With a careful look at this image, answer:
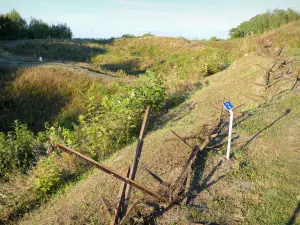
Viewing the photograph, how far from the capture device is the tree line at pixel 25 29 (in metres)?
32.0

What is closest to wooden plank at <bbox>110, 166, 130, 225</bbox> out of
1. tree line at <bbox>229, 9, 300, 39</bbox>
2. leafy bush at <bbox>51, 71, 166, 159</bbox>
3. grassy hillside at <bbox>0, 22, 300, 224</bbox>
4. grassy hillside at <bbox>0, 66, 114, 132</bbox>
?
grassy hillside at <bbox>0, 22, 300, 224</bbox>

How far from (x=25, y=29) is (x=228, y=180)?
37.2m

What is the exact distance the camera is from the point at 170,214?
383cm

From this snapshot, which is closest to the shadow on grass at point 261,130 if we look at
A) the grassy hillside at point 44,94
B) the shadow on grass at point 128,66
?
the grassy hillside at point 44,94

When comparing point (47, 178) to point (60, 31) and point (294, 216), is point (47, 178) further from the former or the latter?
point (60, 31)

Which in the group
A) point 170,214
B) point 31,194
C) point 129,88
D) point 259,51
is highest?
point 259,51

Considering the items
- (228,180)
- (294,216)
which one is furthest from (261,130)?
(294,216)

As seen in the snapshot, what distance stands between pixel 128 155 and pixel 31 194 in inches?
73.9

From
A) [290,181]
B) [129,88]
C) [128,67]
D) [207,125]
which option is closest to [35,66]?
[129,88]

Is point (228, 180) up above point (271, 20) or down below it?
below

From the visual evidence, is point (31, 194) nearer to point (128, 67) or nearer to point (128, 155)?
point (128, 155)

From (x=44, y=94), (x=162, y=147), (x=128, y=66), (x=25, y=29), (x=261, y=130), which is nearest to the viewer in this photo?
(x=162, y=147)

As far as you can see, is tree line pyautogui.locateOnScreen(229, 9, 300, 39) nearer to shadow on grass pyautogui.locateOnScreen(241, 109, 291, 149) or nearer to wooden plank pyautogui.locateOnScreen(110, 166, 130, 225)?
shadow on grass pyautogui.locateOnScreen(241, 109, 291, 149)

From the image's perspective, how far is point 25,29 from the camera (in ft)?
118
